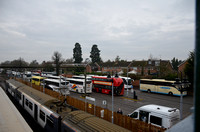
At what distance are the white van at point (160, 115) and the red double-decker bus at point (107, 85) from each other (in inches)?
625

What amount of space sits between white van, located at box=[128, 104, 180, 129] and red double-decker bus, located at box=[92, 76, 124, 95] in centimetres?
1588

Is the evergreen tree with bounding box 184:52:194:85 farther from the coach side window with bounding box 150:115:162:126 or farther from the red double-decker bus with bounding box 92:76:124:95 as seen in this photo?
the coach side window with bounding box 150:115:162:126

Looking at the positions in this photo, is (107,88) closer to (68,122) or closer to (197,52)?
(68,122)

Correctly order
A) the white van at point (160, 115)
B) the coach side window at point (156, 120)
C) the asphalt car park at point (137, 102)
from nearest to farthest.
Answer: the white van at point (160, 115), the coach side window at point (156, 120), the asphalt car park at point (137, 102)

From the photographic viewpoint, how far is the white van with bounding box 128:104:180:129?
1043cm

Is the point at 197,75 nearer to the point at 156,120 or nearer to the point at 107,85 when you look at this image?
the point at 156,120

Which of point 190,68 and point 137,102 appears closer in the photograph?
point 137,102

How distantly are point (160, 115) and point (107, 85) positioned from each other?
747 inches

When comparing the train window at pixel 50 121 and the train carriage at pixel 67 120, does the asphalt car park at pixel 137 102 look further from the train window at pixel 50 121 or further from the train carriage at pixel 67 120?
the train window at pixel 50 121

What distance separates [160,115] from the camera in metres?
10.8

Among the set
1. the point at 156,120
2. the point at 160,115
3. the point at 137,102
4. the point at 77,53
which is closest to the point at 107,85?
the point at 137,102

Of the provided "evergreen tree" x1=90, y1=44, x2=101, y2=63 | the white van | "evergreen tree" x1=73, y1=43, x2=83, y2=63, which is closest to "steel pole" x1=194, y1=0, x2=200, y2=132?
the white van

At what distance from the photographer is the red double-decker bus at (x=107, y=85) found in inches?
1116

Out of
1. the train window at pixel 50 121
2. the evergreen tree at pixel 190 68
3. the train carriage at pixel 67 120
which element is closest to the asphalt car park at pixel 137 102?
the evergreen tree at pixel 190 68
